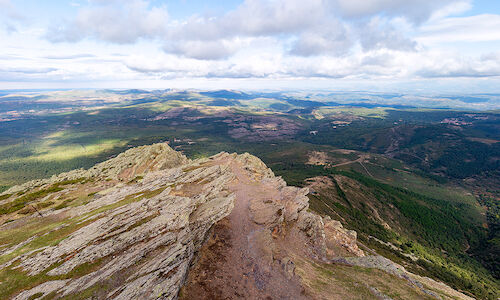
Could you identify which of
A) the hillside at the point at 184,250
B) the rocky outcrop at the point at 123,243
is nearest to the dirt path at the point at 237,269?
the hillside at the point at 184,250

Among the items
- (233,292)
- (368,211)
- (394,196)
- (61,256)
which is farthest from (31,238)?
(394,196)

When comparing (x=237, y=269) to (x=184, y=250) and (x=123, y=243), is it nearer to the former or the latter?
(x=184, y=250)

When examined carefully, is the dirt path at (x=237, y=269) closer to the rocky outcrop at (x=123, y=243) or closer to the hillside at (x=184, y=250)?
the hillside at (x=184, y=250)

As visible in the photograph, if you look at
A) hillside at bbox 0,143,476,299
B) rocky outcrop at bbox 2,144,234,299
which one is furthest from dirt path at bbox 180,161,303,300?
rocky outcrop at bbox 2,144,234,299

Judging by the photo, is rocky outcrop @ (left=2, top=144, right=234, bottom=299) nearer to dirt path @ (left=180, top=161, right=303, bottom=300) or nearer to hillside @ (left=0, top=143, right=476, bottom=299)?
hillside @ (left=0, top=143, right=476, bottom=299)

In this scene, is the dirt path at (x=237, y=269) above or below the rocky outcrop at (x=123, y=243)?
below

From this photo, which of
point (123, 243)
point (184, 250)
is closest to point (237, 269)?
point (184, 250)

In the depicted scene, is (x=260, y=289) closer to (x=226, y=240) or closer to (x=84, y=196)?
(x=226, y=240)
